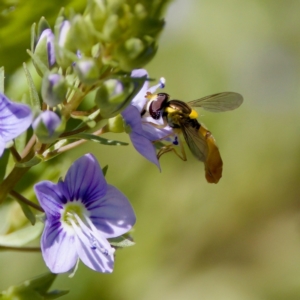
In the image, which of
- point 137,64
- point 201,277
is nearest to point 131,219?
point 137,64

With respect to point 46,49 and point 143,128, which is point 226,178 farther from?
point 46,49

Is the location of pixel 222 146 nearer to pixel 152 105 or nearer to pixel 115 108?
pixel 152 105

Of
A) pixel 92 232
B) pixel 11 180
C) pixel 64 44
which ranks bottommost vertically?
pixel 92 232

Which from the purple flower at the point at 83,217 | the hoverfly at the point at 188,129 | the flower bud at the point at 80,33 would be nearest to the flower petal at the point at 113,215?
the purple flower at the point at 83,217

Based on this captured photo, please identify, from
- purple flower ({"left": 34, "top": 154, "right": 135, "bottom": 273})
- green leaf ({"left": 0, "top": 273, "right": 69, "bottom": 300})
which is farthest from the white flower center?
green leaf ({"left": 0, "top": 273, "right": 69, "bottom": 300})

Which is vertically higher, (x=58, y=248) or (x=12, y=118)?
(x=12, y=118)

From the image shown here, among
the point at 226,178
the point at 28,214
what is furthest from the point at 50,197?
the point at 226,178

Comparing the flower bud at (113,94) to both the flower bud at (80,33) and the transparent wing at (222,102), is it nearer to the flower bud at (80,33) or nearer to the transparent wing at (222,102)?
the flower bud at (80,33)

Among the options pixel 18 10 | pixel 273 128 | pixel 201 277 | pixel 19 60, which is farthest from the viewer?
pixel 273 128
